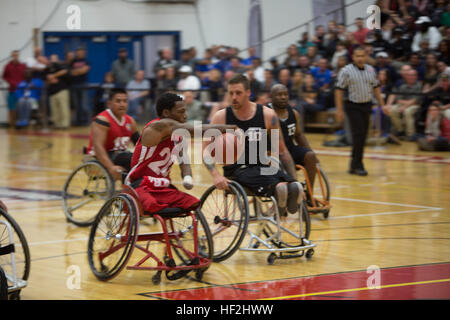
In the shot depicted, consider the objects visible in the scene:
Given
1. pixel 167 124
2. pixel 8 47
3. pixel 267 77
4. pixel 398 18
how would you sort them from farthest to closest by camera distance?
1. pixel 8 47
2. pixel 398 18
3. pixel 267 77
4. pixel 167 124

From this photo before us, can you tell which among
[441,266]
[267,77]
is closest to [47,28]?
[267,77]

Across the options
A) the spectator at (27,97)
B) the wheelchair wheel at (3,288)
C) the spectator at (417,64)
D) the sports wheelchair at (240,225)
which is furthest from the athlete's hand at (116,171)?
the spectator at (27,97)

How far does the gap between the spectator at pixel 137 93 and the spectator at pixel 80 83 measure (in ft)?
4.48

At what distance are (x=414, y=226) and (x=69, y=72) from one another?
13.9 metres

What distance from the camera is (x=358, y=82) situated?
1216cm

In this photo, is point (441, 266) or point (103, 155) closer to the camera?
point (441, 266)

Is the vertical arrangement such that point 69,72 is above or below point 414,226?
above

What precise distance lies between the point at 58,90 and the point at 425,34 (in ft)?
29.4

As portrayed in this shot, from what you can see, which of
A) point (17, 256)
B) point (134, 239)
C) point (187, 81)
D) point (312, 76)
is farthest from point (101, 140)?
point (187, 81)

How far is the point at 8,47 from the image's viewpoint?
2256 cm

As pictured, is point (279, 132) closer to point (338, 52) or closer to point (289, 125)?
point (289, 125)

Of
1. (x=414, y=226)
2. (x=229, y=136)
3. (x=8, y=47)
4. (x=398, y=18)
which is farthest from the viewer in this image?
(x=8, y=47)

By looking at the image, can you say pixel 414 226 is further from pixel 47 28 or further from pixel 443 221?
pixel 47 28
